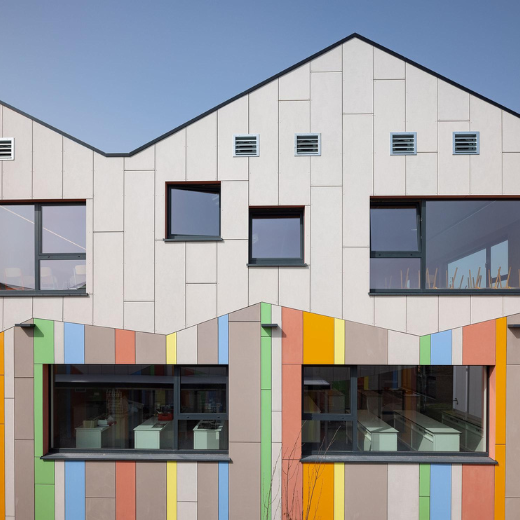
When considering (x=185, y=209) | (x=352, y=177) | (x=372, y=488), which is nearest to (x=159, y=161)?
(x=185, y=209)

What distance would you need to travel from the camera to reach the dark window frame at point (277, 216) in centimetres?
574

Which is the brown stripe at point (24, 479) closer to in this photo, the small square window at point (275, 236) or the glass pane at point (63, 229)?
the glass pane at point (63, 229)

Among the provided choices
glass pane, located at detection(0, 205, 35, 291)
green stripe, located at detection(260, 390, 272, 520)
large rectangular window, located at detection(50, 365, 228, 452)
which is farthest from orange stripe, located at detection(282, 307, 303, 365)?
glass pane, located at detection(0, 205, 35, 291)

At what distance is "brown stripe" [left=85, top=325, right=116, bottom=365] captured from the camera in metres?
5.73

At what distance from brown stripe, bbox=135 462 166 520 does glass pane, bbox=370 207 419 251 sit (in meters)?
4.59

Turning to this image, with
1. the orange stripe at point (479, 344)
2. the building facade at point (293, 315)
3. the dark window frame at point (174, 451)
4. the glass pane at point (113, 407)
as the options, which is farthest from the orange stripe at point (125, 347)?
the orange stripe at point (479, 344)

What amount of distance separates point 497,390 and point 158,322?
16.4 ft

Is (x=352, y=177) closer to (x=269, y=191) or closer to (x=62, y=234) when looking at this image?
(x=269, y=191)

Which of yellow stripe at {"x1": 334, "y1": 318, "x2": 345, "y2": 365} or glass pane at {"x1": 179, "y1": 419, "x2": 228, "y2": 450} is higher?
yellow stripe at {"x1": 334, "y1": 318, "x2": 345, "y2": 365}

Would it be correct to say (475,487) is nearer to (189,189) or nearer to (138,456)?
(138,456)

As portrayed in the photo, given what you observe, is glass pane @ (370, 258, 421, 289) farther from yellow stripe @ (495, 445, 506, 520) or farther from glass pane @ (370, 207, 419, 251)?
yellow stripe @ (495, 445, 506, 520)

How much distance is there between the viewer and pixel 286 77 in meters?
5.78

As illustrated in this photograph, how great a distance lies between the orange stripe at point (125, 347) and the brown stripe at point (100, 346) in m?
0.06

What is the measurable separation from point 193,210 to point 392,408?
166 inches
